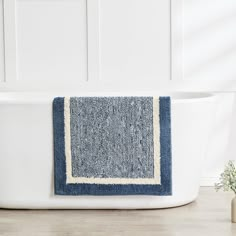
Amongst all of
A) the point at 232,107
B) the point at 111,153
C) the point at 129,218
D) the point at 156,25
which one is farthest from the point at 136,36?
the point at 129,218

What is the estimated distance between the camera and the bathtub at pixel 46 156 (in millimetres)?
3334

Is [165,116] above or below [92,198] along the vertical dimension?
above

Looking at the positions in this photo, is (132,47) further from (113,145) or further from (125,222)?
(125,222)

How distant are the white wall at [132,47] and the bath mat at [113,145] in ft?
2.35

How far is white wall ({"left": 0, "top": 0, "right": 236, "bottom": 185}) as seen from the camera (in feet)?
13.1

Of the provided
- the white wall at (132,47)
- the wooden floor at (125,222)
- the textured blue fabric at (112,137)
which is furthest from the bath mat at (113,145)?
the white wall at (132,47)

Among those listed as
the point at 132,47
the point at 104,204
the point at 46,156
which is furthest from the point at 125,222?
the point at 132,47

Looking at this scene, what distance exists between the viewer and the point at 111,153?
3334mm

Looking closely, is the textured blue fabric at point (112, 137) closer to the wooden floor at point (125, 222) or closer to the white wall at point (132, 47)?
the wooden floor at point (125, 222)

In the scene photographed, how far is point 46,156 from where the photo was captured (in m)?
3.36

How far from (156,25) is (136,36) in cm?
13

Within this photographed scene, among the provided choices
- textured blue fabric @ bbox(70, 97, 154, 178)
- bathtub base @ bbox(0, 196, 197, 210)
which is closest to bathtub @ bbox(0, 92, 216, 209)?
bathtub base @ bbox(0, 196, 197, 210)

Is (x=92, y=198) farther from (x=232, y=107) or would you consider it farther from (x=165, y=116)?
(x=232, y=107)

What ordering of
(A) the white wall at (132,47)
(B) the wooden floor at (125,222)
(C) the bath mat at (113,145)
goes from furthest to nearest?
(A) the white wall at (132,47), (C) the bath mat at (113,145), (B) the wooden floor at (125,222)
